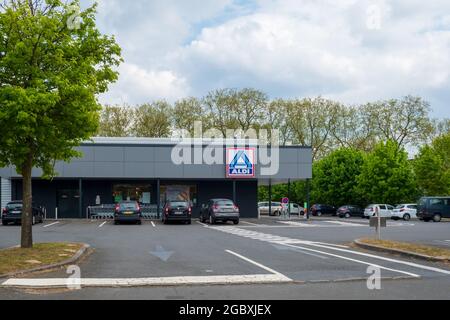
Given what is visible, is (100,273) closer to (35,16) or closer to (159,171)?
(35,16)

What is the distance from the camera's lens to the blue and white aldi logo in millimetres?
41469

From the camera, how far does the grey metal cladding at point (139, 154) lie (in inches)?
1612

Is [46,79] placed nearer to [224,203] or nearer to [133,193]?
[224,203]

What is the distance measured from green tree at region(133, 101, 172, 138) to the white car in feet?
90.0

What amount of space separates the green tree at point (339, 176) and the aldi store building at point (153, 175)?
1927 cm

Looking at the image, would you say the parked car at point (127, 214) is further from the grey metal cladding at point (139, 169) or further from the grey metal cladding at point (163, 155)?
the grey metal cladding at point (163, 155)

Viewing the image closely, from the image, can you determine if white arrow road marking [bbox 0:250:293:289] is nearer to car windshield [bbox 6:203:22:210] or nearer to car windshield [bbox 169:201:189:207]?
car windshield [bbox 169:201:189:207]

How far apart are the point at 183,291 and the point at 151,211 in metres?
33.4

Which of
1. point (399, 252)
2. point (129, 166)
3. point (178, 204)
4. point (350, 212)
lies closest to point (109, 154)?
point (129, 166)

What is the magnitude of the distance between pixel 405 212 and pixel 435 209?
17.1 ft

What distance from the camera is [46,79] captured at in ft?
50.2

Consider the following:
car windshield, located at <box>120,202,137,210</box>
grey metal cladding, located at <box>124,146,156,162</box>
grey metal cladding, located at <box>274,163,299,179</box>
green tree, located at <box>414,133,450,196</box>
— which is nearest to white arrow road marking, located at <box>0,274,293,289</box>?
car windshield, located at <box>120,202,137,210</box>

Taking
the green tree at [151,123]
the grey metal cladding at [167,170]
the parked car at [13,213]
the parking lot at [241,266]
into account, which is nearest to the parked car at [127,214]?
the parked car at [13,213]

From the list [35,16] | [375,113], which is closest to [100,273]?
[35,16]
